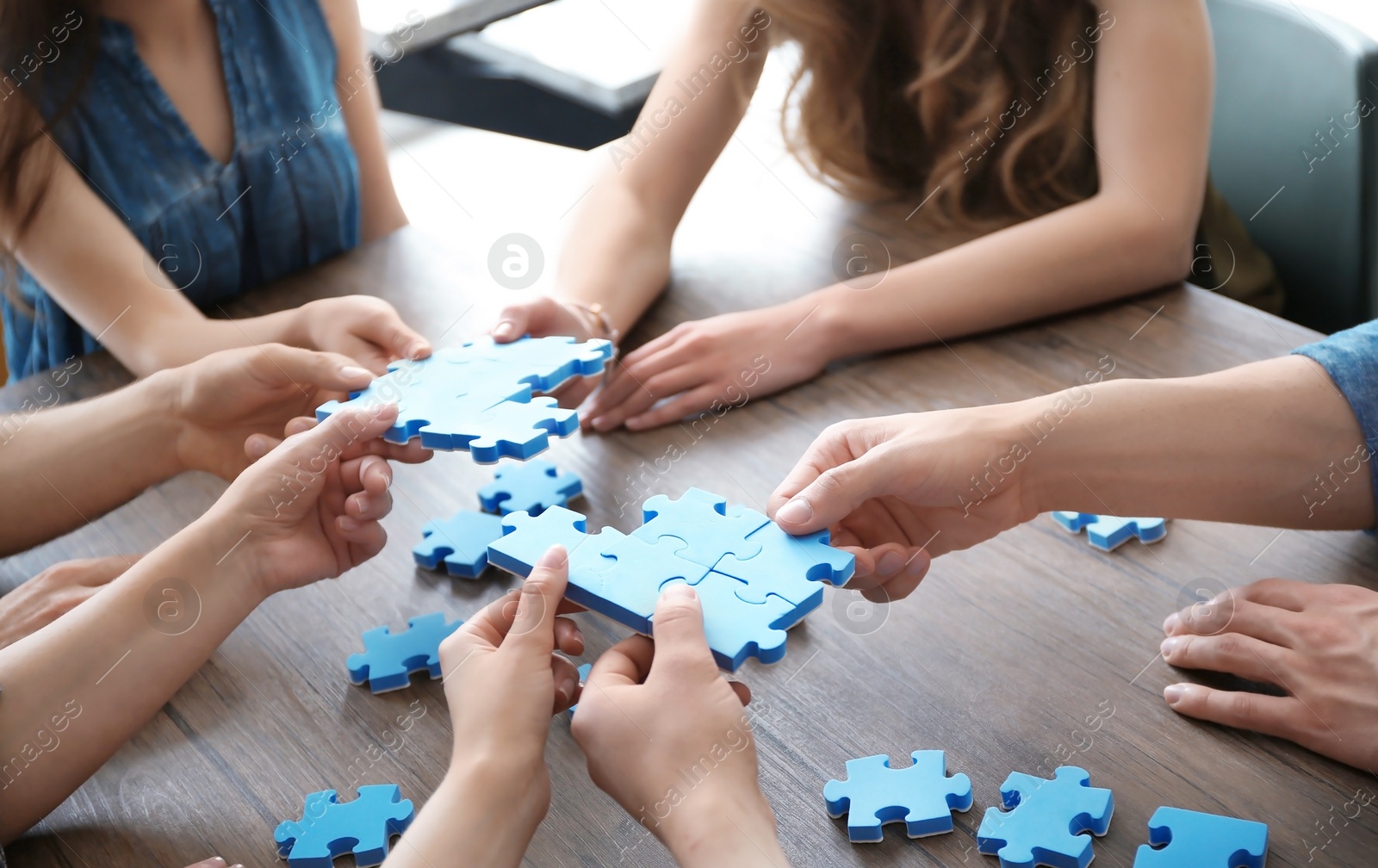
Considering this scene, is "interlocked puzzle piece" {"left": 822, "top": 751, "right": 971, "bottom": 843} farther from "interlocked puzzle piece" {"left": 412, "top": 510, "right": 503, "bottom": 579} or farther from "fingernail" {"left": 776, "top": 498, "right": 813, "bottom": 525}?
"interlocked puzzle piece" {"left": 412, "top": 510, "right": 503, "bottom": 579}

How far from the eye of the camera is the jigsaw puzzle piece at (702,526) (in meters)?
1.10

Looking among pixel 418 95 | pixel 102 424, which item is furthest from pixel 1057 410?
pixel 418 95

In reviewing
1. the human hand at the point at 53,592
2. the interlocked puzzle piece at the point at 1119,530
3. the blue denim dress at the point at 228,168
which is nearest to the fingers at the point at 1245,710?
the interlocked puzzle piece at the point at 1119,530

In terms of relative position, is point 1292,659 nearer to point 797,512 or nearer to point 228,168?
point 797,512

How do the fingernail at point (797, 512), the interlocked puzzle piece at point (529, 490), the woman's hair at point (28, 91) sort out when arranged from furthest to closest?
the woman's hair at point (28, 91)
the interlocked puzzle piece at point (529, 490)
the fingernail at point (797, 512)

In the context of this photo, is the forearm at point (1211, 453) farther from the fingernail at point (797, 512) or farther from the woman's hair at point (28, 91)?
the woman's hair at point (28, 91)

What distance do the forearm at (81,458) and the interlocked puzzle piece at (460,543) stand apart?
1.52 feet

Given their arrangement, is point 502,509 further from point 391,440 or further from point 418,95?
→ point 418,95

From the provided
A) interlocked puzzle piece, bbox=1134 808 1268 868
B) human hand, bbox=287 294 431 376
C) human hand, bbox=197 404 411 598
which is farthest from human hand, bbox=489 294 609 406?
interlocked puzzle piece, bbox=1134 808 1268 868

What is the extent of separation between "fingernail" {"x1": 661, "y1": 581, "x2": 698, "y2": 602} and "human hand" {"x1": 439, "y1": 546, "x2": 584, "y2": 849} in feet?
0.37

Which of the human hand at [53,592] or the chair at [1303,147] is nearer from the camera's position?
the human hand at [53,592]

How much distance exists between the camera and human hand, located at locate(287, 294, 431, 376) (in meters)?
1.54

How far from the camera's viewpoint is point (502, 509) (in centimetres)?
139

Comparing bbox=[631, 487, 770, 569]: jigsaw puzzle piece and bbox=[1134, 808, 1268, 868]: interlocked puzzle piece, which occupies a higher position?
bbox=[631, 487, 770, 569]: jigsaw puzzle piece
